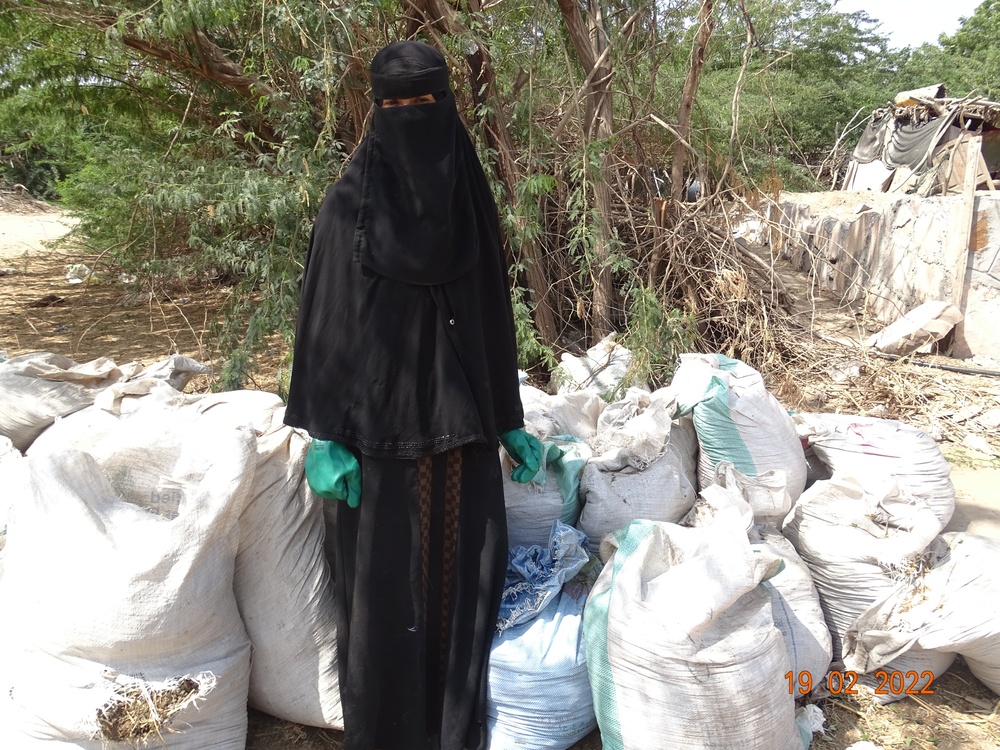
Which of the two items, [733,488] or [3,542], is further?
[733,488]

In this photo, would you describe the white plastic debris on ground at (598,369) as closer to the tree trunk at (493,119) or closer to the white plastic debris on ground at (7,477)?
the tree trunk at (493,119)

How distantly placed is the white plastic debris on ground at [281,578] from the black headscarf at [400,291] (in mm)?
259

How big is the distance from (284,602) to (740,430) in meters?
1.48

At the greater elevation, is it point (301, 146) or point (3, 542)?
point (301, 146)

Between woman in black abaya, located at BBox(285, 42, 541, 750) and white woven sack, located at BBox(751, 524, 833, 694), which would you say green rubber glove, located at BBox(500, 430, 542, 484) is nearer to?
woman in black abaya, located at BBox(285, 42, 541, 750)

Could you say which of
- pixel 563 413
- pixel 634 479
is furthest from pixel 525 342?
pixel 634 479

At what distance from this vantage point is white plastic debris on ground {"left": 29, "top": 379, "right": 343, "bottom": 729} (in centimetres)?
168

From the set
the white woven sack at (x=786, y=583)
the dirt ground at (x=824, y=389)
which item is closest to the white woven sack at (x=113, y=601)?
the dirt ground at (x=824, y=389)

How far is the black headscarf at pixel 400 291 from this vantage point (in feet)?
4.71

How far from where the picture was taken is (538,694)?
64.2 inches

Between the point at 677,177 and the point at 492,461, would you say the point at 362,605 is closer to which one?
the point at 492,461

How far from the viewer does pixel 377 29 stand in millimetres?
3010

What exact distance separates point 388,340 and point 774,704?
1.16 metres


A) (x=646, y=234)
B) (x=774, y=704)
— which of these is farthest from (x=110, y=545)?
(x=646, y=234)
